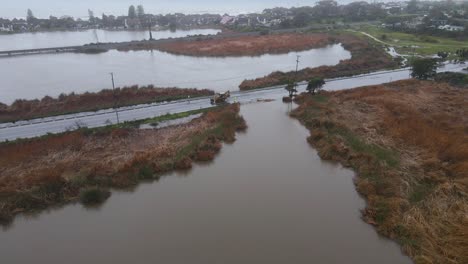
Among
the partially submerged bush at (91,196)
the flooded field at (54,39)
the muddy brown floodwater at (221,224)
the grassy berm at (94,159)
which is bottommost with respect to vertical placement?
the muddy brown floodwater at (221,224)

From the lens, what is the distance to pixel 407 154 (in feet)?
39.7

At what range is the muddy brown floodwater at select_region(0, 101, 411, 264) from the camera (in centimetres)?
820

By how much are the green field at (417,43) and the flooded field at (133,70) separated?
6804mm

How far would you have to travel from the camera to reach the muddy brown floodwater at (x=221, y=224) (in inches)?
323

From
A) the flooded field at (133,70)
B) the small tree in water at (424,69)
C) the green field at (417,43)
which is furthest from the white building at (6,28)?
the small tree in water at (424,69)

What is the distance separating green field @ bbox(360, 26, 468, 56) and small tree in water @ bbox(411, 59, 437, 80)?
415 inches

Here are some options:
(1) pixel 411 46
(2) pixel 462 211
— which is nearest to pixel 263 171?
(2) pixel 462 211

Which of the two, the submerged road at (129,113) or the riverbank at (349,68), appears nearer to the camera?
the submerged road at (129,113)

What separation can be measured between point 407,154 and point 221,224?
320 inches

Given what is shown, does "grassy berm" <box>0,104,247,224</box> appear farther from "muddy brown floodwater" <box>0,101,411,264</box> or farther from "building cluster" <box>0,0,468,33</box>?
"building cluster" <box>0,0,468,33</box>

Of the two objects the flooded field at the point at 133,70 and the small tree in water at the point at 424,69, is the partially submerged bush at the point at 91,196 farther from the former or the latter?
the small tree in water at the point at 424,69

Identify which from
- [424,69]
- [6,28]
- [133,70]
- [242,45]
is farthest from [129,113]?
[6,28]

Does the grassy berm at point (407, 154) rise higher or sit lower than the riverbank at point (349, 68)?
lower

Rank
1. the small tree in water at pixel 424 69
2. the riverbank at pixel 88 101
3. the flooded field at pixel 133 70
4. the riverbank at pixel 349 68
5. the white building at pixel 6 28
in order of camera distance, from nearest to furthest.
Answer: the riverbank at pixel 88 101 → the small tree in water at pixel 424 69 → the riverbank at pixel 349 68 → the flooded field at pixel 133 70 → the white building at pixel 6 28
